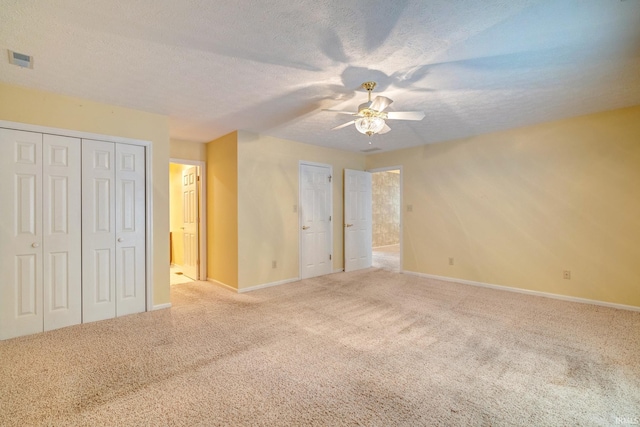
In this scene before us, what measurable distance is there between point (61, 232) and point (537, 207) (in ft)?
19.8

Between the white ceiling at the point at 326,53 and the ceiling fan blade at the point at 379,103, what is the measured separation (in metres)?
0.21

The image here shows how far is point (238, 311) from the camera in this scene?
12.0 ft

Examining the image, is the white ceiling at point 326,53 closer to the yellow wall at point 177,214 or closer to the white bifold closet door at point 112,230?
the white bifold closet door at point 112,230

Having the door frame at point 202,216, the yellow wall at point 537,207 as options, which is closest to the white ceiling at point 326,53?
the yellow wall at point 537,207

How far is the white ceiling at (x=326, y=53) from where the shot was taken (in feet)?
6.01

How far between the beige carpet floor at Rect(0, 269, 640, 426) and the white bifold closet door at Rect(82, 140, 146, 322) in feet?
1.00

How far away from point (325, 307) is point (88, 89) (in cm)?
355

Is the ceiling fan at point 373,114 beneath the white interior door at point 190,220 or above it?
above

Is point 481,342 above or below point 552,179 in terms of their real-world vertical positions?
below

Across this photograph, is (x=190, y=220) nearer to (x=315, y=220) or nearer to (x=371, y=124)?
(x=315, y=220)

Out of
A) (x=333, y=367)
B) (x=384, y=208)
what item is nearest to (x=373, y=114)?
(x=333, y=367)

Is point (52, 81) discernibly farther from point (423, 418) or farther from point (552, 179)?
point (552, 179)

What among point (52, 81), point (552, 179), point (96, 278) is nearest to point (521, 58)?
point (552, 179)

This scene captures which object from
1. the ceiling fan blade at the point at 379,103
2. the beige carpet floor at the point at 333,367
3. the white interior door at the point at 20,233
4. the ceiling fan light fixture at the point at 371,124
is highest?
the ceiling fan blade at the point at 379,103
